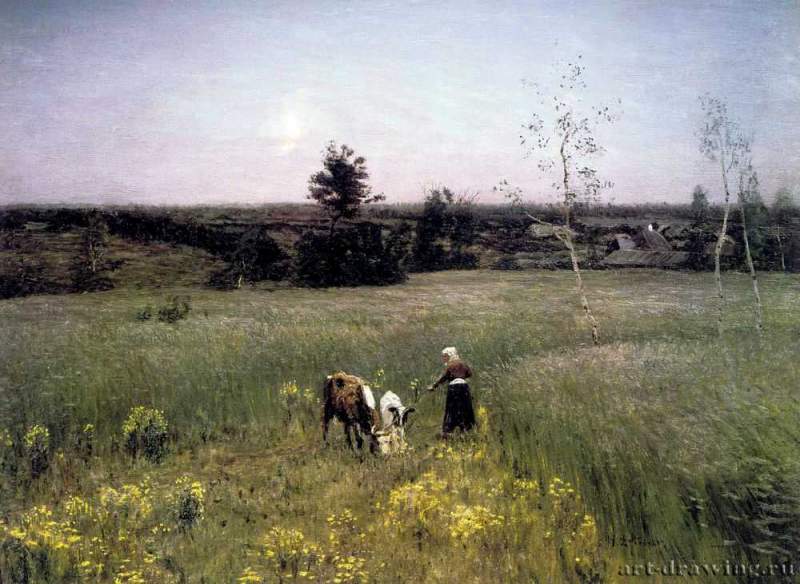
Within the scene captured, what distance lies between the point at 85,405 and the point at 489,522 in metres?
4.38

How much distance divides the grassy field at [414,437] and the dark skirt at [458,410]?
176mm

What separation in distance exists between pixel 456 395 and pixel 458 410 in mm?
177

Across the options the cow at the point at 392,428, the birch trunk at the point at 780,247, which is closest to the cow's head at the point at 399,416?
the cow at the point at 392,428

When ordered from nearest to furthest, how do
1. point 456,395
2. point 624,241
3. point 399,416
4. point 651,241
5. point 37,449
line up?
point 37,449 < point 399,416 < point 456,395 < point 651,241 < point 624,241

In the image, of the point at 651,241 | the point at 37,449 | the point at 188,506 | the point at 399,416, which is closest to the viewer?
the point at 188,506

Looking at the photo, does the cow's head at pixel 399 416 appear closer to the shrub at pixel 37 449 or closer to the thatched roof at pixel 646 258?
the thatched roof at pixel 646 258

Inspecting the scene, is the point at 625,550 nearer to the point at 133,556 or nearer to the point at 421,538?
the point at 421,538

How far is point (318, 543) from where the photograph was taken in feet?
15.0

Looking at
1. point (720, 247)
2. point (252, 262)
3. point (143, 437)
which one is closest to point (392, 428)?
point (252, 262)

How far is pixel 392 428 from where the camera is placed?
19.1ft

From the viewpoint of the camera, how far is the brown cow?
5.84m

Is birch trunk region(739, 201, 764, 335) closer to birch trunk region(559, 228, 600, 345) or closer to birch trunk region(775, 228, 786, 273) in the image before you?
birch trunk region(775, 228, 786, 273)

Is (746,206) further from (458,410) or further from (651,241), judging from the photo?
(458,410)

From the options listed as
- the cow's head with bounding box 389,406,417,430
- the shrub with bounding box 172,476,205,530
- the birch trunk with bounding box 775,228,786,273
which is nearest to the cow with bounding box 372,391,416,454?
the cow's head with bounding box 389,406,417,430
